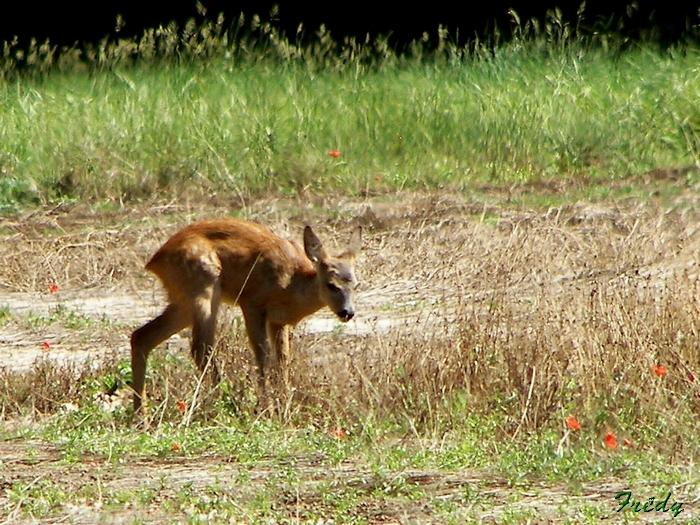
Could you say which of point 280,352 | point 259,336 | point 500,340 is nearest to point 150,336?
point 259,336

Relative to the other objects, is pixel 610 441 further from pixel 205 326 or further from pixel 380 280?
pixel 380 280

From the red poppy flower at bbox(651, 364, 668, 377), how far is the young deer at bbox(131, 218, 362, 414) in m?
2.09

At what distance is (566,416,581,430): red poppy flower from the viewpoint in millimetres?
6800

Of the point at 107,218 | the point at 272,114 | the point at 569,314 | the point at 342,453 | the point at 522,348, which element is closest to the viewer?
the point at 342,453

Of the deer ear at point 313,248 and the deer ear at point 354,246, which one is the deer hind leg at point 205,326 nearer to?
the deer ear at point 313,248

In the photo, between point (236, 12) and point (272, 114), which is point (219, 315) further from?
point (236, 12)

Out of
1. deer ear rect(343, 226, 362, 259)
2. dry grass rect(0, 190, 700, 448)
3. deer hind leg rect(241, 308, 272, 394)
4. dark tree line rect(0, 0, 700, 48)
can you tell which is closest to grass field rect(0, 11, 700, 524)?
dry grass rect(0, 190, 700, 448)

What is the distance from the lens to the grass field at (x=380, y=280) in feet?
21.0

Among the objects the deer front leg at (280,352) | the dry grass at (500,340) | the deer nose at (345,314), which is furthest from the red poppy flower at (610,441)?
the deer nose at (345,314)

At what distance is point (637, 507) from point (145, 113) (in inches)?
403

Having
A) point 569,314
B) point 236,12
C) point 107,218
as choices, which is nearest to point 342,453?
point 569,314

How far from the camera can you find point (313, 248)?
29.6ft

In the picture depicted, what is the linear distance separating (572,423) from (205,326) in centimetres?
267

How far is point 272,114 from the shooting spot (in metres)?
15.1
